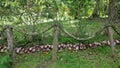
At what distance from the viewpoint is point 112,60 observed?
18.9 feet

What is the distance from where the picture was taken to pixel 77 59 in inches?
232

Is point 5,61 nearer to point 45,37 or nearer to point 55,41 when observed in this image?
point 55,41

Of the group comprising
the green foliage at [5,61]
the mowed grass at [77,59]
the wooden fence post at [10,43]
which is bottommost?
the mowed grass at [77,59]

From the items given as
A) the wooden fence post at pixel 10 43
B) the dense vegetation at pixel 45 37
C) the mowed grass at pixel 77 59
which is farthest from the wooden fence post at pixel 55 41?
the wooden fence post at pixel 10 43

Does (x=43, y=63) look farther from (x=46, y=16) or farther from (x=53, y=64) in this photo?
(x=46, y=16)

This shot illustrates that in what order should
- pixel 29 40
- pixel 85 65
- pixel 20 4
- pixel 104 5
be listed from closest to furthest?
1. pixel 85 65
2. pixel 20 4
3. pixel 29 40
4. pixel 104 5

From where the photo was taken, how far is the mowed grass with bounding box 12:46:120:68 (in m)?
5.60

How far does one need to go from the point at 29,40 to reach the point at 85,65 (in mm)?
1965

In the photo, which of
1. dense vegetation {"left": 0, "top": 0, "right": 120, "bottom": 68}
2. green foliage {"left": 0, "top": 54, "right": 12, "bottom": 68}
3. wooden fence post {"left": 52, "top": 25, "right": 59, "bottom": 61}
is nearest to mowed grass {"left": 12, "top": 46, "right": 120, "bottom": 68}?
dense vegetation {"left": 0, "top": 0, "right": 120, "bottom": 68}

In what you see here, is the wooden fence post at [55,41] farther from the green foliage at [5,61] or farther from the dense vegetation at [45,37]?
the green foliage at [5,61]

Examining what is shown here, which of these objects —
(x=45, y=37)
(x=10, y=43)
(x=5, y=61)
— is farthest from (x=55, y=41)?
(x=45, y=37)

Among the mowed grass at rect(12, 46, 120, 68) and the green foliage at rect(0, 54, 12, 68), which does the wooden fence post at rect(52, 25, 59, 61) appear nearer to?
the mowed grass at rect(12, 46, 120, 68)

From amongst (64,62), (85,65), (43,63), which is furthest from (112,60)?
(43,63)

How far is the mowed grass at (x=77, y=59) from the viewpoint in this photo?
5.60 meters
